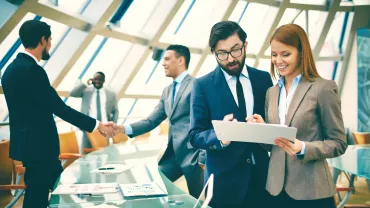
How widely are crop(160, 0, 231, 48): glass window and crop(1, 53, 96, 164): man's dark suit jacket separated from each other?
20.8ft

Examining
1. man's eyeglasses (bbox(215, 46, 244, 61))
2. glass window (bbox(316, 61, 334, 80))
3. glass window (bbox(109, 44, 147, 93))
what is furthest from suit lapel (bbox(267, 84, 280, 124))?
glass window (bbox(316, 61, 334, 80))

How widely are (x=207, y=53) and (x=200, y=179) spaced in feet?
21.5

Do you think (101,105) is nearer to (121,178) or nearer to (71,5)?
(71,5)

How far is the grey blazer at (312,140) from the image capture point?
Result: 154 cm

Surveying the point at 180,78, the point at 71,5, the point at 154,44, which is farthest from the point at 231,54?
the point at 154,44

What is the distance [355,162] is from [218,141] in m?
2.10

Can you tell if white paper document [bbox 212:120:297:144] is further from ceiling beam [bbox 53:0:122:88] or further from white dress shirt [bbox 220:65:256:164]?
ceiling beam [bbox 53:0:122:88]

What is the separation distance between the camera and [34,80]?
257 cm

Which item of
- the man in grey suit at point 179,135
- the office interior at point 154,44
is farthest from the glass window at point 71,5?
the man in grey suit at point 179,135

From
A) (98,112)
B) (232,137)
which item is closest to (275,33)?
(232,137)

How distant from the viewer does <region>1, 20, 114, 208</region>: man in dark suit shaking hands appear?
8.20ft

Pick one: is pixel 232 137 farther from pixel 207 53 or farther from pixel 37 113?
pixel 207 53

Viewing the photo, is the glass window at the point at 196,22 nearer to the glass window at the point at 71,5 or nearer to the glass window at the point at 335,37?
the glass window at the point at 71,5

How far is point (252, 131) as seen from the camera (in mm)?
1489
